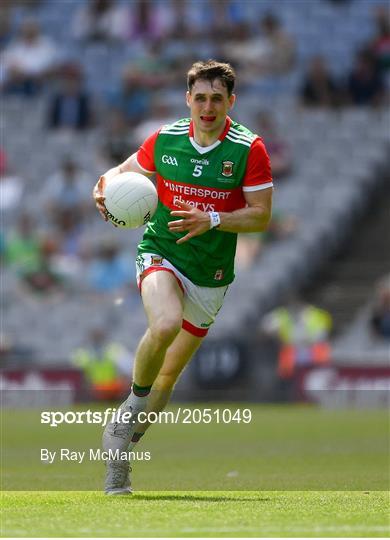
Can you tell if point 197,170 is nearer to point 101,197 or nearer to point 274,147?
point 101,197

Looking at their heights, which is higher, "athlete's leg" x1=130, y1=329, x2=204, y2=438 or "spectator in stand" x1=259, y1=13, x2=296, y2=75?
"spectator in stand" x1=259, y1=13, x2=296, y2=75

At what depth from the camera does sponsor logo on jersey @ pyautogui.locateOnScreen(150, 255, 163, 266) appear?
10.2m

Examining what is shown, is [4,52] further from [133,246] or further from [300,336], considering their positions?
[300,336]

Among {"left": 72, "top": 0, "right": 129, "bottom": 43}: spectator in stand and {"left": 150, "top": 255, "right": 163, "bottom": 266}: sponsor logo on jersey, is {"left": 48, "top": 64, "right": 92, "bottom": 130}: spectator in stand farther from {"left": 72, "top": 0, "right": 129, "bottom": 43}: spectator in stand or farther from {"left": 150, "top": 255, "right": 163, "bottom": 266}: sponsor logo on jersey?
{"left": 150, "top": 255, "right": 163, "bottom": 266}: sponsor logo on jersey

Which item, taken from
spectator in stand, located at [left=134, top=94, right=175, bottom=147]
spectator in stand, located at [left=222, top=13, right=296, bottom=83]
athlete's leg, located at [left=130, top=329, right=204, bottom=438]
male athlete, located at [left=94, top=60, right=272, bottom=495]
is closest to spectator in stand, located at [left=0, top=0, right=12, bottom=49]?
spectator in stand, located at [left=134, top=94, right=175, bottom=147]

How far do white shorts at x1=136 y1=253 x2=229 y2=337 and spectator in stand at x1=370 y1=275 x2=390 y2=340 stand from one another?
14.5m

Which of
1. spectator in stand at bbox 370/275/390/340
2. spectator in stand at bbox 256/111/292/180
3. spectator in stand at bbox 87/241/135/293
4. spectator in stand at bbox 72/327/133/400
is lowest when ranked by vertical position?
spectator in stand at bbox 72/327/133/400

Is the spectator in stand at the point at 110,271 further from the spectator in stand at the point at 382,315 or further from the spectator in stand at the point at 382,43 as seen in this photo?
the spectator in stand at the point at 382,43

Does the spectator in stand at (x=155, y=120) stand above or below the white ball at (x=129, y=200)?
above

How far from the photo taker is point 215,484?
11.3m

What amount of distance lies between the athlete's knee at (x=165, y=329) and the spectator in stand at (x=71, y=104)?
2075 centimetres

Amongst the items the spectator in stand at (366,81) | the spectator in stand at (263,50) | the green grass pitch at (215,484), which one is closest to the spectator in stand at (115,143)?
the spectator in stand at (263,50)

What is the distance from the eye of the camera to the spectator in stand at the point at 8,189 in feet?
94.9

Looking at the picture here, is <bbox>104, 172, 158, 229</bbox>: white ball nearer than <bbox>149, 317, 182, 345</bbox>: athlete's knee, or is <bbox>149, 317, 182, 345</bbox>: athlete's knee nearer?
<bbox>149, 317, 182, 345</bbox>: athlete's knee
